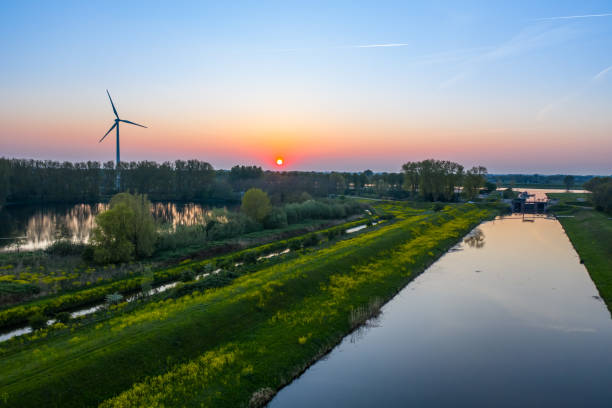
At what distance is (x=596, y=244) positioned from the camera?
42000 mm

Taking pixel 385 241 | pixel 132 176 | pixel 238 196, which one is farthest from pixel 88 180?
pixel 385 241

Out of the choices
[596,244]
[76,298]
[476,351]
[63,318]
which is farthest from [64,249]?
[596,244]

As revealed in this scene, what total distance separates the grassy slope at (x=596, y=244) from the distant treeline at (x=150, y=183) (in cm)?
5066

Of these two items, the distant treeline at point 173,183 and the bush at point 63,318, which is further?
the distant treeline at point 173,183

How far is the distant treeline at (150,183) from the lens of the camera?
Answer: 88.6 meters

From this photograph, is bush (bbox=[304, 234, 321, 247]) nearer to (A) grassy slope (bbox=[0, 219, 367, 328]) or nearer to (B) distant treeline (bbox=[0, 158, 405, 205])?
(A) grassy slope (bbox=[0, 219, 367, 328])

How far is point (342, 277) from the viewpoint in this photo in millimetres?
27922

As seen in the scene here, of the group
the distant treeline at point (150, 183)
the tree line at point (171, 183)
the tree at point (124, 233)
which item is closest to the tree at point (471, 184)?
the tree line at point (171, 183)

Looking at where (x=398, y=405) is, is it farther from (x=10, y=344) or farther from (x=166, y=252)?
(x=166, y=252)

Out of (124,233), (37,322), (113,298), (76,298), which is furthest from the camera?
(124,233)

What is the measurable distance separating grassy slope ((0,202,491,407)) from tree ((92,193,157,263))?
13.3 metres

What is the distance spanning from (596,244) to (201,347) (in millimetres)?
47193

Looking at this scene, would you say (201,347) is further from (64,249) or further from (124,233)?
(64,249)

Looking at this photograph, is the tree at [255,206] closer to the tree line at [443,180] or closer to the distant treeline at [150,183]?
the distant treeline at [150,183]
